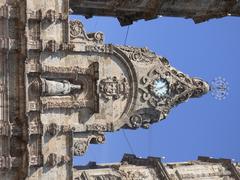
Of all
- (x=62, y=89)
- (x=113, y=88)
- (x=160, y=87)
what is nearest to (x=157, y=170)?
(x=160, y=87)

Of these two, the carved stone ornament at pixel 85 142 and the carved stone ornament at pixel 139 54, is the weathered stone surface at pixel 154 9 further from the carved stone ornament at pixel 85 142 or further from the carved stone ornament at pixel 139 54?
the carved stone ornament at pixel 85 142

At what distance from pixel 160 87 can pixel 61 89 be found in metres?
4.73

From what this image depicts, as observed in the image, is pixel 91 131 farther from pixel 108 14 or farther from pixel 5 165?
pixel 108 14

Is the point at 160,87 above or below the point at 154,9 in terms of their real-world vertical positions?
below

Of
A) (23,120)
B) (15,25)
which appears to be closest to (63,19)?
(15,25)

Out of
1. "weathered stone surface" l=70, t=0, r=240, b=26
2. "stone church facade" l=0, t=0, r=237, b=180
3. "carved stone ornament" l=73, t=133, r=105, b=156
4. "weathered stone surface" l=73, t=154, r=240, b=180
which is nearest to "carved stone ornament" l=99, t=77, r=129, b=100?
"stone church facade" l=0, t=0, r=237, b=180

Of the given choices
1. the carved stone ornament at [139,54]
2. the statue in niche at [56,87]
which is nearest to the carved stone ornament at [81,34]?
the carved stone ornament at [139,54]

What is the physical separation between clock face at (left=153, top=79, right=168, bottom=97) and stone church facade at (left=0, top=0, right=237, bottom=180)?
0.04 m

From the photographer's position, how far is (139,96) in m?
29.7

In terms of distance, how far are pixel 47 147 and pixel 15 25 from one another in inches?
189

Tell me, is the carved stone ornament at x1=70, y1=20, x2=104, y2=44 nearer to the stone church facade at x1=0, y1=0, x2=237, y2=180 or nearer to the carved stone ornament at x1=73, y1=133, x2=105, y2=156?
the stone church facade at x1=0, y1=0, x2=237, y2=180

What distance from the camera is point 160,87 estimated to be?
30172 millimetres

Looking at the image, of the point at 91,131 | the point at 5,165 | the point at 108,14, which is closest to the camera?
the point at 5,165

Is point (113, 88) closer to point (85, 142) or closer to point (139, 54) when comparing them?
point (139, 54)
